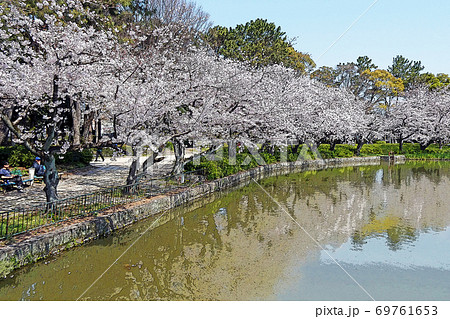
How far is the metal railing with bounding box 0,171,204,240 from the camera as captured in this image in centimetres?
919

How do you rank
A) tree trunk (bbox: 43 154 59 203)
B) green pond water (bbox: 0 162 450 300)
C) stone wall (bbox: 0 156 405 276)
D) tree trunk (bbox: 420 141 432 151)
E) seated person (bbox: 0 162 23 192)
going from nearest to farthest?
green pond water (bbox: 0 162 450 300), stone wall (bbox: 0 156 405 276), tree trunk (bbox: 43 154 59 203), seated person (bbox: 0 162 23 192), tree trunk (bbox: 420 141 432 151)

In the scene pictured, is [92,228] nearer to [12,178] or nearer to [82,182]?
[12,178]

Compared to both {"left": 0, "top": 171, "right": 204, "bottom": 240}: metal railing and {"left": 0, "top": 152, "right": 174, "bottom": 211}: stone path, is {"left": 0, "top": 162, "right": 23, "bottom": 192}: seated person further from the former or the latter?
{"left": 0, "top": 171, "right": 204, "bottom": 240}: metal railing

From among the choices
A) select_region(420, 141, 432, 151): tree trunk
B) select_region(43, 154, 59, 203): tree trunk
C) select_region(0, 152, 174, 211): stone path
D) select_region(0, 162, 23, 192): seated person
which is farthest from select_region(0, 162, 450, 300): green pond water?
select_region(420, 141, 432, 151): tree trunk

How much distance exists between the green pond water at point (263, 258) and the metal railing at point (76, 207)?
112cm

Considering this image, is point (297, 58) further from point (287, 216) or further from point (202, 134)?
point (287, 216)

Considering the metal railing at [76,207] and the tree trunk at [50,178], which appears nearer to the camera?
the metal railing at [76,207]

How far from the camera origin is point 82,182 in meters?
17.0

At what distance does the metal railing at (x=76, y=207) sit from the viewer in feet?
30.1

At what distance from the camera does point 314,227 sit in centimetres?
1257

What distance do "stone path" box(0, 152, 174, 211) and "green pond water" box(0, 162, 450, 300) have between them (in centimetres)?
384

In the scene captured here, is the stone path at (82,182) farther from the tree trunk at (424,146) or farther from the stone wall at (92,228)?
the tree trunk at (424,146)

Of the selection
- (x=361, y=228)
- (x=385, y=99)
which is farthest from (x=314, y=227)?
(x=385, y=99)

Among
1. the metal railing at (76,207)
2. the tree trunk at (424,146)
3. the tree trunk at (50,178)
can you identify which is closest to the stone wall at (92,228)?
the metal railing at (76,207)
